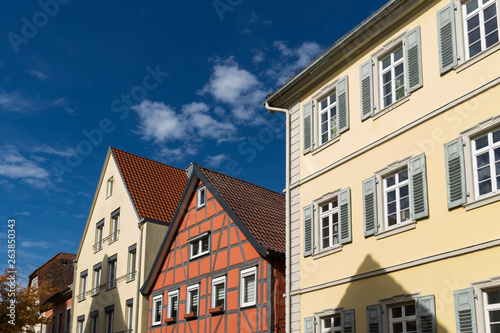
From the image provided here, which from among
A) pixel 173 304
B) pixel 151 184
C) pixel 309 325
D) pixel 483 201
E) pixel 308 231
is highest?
pixel 151 184

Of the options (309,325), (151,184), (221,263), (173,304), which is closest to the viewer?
(309,325)

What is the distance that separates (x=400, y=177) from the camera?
1427 centimetres

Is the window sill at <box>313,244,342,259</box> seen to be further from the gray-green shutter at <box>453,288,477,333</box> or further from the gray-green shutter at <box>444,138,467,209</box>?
the gray-green shutter at <box>453,288,477,333</box>

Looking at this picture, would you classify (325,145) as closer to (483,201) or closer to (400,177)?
(400,177)

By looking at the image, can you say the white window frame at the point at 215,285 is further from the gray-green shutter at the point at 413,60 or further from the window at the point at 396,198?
the gray-green shutter at the point at 413,60

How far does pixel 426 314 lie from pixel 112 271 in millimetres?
21350

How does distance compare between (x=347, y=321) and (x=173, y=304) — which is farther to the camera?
(x=173, y=304)

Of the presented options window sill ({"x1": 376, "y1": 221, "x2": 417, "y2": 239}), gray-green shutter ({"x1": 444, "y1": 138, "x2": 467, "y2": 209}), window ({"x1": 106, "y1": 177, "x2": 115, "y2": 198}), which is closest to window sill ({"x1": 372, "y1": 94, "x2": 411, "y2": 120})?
gray-green shutter ({"x1": 444, "y1": 138, "x2": 467, "y2": 209})

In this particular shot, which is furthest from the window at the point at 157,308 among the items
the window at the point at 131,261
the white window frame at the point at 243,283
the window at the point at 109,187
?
the window at the point at 109,187

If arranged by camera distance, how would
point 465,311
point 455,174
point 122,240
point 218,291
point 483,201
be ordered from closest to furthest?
point 465,311 < point 483,201 < point 455,174 < point 218,291 < point 122,240

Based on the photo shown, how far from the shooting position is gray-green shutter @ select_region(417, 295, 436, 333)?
1245 cm

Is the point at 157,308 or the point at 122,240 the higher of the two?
the point at 122,240

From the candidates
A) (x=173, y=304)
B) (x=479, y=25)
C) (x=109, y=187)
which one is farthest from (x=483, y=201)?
(x=109, y=187)

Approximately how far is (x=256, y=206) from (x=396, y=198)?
9.42m
